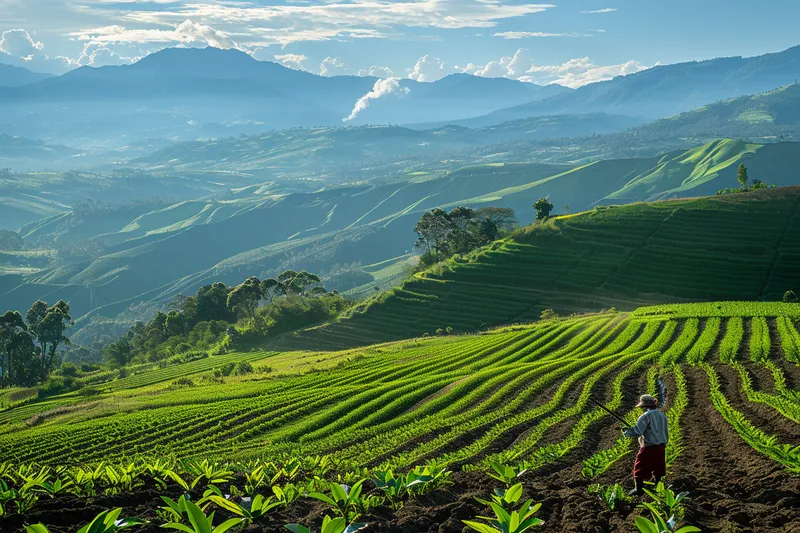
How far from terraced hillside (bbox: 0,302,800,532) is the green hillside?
25.1 metres

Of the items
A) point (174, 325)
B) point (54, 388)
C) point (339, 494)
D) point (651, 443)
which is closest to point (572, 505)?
point (651, 443)

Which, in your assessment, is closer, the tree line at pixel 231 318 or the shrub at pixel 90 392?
the shrub at pixel 90 392

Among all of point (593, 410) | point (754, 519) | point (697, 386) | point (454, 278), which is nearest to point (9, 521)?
point (754, 519)

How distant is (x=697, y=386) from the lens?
3312 centimetres

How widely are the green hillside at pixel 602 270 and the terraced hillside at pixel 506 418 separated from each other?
2507 centimetres

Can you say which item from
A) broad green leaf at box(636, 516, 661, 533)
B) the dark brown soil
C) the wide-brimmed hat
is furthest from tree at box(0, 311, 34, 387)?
broad green leaf at box(636, 516, 661, 533)

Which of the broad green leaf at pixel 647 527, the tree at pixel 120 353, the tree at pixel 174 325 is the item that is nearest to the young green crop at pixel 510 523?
the broad green leaf at pixel 647 527

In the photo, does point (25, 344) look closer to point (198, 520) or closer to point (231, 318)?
point (231, 318)

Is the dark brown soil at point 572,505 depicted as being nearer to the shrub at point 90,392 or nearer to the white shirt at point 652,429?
the white shirt at point 652,429

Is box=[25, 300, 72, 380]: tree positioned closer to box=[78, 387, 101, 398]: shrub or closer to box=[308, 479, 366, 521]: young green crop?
box=[78, 387, 101, 398]: shrub

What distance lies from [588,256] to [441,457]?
86.9 m

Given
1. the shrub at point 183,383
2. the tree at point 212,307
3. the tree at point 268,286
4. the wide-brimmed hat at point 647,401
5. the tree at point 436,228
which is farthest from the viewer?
the tree at point 212,307

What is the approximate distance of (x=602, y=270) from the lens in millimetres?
101688

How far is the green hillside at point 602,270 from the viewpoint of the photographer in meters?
93.1
